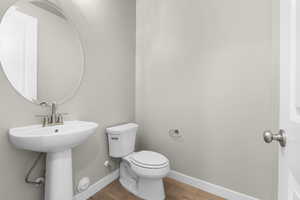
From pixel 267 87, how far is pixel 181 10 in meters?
1.23

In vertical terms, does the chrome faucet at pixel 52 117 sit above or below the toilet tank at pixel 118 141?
above

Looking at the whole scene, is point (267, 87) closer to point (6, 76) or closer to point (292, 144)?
point (292, 144)

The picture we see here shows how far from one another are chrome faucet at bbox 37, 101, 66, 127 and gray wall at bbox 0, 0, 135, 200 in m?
0.06

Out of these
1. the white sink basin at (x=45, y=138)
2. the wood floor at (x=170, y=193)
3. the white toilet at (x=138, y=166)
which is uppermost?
the white sink basin at (x=45, y=138)

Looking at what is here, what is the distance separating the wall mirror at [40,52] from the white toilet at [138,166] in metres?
0.69

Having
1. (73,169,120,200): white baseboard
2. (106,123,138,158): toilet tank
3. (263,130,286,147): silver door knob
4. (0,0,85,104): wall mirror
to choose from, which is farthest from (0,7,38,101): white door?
(263,130,286,147): silver door knob

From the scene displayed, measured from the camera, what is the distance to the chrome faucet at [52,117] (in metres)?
1.10

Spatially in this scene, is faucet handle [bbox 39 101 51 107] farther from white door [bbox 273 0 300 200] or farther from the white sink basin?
white door [bbox 273 0 300 200]

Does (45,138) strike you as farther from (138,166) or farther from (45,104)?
(138,166)

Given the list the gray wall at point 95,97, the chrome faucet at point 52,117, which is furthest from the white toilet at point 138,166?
the chrome faucet at point 52,117

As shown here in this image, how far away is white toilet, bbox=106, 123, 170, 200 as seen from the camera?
1.34 meters

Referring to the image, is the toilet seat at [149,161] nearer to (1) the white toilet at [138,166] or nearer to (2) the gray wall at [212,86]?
(1) the white toilet at [138,166]

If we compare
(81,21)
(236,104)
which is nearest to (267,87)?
(236,104)

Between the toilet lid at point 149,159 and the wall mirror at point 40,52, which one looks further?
the toilet lid at point 149,159
